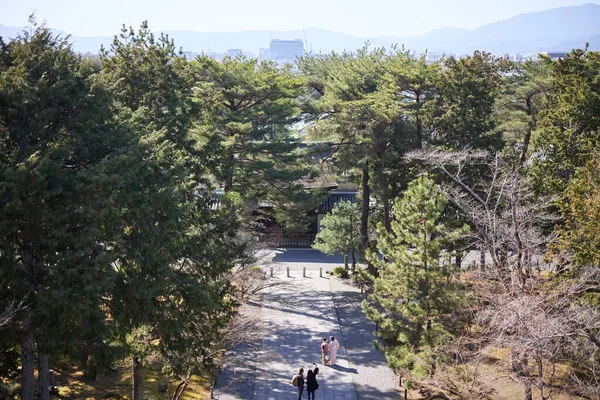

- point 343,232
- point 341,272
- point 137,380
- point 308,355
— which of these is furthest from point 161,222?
point 341,272

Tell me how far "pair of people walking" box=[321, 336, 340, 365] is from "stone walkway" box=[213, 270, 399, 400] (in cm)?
23

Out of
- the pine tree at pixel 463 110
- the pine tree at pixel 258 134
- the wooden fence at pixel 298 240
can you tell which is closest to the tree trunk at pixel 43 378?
the pine tree at pixel 258 134

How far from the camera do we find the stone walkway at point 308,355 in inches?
640

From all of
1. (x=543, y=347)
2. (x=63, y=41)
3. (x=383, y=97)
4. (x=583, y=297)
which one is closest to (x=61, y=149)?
(x=63, y=41)

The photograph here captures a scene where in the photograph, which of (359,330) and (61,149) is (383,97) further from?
(61,149)

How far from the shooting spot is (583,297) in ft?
45.8

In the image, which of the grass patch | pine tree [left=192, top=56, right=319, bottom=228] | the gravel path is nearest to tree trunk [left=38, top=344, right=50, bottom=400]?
the grass patch

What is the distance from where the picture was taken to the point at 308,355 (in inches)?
730

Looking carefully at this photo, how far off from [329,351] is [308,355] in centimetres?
95

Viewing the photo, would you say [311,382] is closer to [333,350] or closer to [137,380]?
[333,350]

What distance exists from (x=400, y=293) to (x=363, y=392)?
10.8ft

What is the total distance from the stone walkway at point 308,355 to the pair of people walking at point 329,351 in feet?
0.76

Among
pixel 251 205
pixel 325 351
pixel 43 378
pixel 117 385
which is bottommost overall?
pixel 117 385

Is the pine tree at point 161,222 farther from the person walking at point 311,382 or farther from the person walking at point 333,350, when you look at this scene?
the person walking at point 333,350
